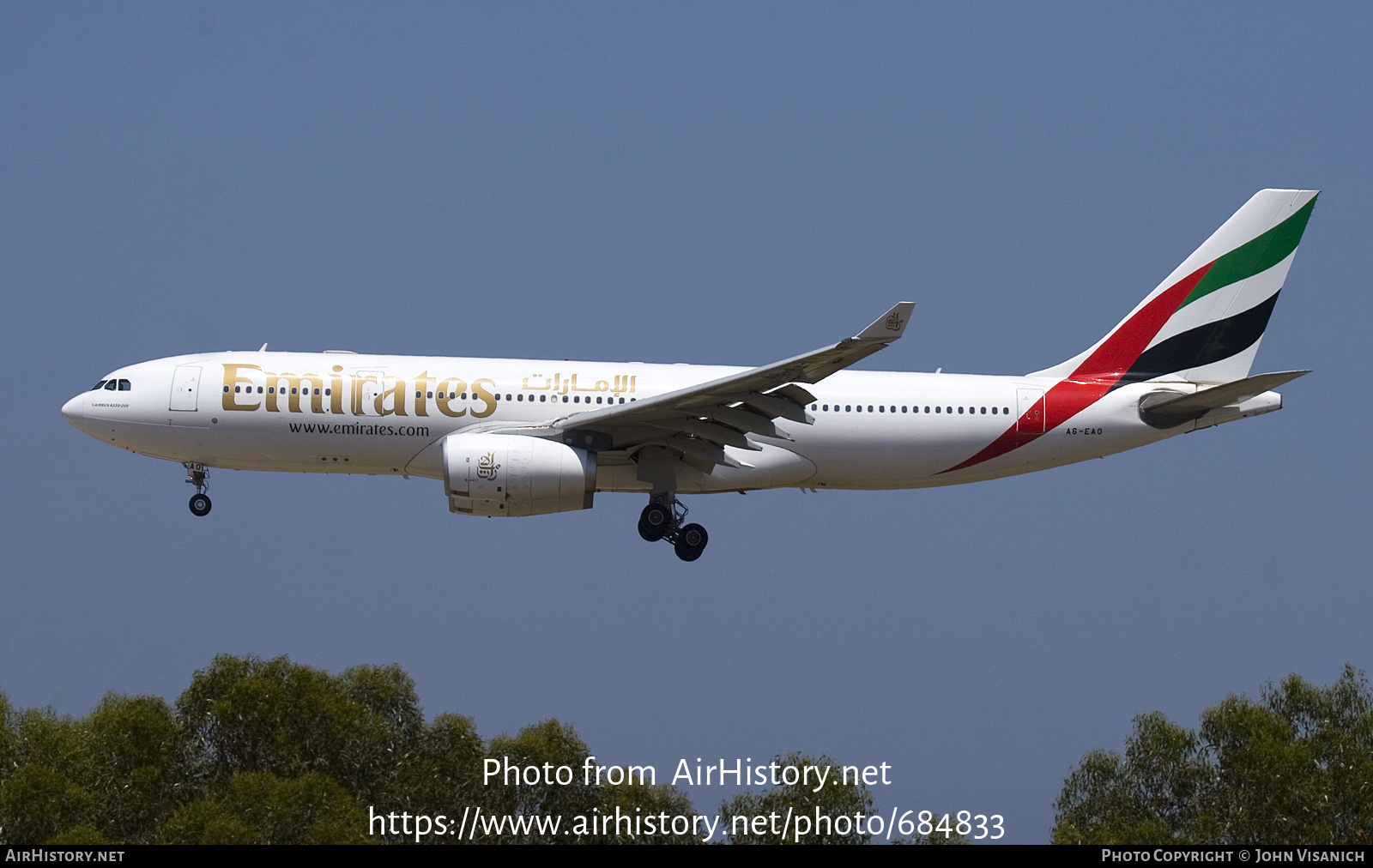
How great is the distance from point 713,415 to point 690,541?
11.9 ft

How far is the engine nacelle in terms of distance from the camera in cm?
3534

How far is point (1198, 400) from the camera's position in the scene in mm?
38062

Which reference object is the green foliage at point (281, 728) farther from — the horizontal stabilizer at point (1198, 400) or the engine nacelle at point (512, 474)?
the horizontal stabilizer at point (1198, 400)

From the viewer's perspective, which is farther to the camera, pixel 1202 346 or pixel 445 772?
pixel 445 772

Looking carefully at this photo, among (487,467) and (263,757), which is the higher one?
(487,467)

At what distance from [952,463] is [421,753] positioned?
14493 mm

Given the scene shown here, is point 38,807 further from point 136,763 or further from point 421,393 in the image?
point 421,393

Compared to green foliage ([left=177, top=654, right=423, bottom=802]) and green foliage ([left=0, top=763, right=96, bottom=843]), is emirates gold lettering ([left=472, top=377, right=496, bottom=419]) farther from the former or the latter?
green foliage ([left=0, top=763, right=96, bottom=843])

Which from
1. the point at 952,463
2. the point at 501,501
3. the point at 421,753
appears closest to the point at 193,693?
the point at 421,753

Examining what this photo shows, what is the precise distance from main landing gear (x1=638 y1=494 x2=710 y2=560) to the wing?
1.07m

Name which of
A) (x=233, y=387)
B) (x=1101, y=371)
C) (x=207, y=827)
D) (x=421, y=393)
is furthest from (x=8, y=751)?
(x=1101, y=371)

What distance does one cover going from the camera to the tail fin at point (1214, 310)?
4041 cm

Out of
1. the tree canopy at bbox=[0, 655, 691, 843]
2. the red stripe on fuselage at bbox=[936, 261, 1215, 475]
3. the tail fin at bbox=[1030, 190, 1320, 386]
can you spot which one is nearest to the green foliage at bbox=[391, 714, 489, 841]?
the tree canopy at bbox=[0, 655, 691, 843]
